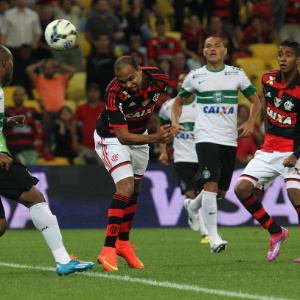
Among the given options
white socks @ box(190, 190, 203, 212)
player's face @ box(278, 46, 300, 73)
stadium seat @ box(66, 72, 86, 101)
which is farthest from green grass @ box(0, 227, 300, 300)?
stadium seat @ box(66, 72, 86, 101)

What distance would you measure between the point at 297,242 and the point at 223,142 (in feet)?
6.90

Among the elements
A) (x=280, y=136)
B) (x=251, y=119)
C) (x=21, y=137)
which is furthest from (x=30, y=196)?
(x=21, y=137)

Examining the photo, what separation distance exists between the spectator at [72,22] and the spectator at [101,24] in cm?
34

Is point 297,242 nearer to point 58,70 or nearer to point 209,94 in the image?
point 209,94

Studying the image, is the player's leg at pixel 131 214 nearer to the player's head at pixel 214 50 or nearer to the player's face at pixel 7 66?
the player's face at pixel 7 66

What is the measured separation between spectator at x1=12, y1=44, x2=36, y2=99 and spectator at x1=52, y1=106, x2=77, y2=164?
5.05 feet

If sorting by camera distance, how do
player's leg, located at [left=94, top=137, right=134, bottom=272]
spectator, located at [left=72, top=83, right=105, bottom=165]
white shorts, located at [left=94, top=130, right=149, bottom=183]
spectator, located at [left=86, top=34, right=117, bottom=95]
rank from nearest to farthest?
player's leg, located at [left=94, top=137, right=134, bottom=272], white shorts, located at [left=94, top=130, right=149, bottom=183], spectator, located at [left=72, top=83, right=105, bottom=165], spectator, located at [left=86, top=34, right=117, bottom=95]

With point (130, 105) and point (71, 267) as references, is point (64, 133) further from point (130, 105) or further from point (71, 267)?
point (71, 267)

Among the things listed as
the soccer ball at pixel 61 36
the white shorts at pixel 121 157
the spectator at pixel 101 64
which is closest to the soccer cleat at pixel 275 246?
the white shorts at pixel 121 157

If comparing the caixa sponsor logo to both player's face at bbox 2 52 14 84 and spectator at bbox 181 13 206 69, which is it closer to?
player's face at bbox 2 52 14 84

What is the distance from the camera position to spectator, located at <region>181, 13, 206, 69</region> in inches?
810

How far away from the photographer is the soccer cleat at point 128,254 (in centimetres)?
920

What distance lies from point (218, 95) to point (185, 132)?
2629mm

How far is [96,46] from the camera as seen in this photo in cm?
1902
